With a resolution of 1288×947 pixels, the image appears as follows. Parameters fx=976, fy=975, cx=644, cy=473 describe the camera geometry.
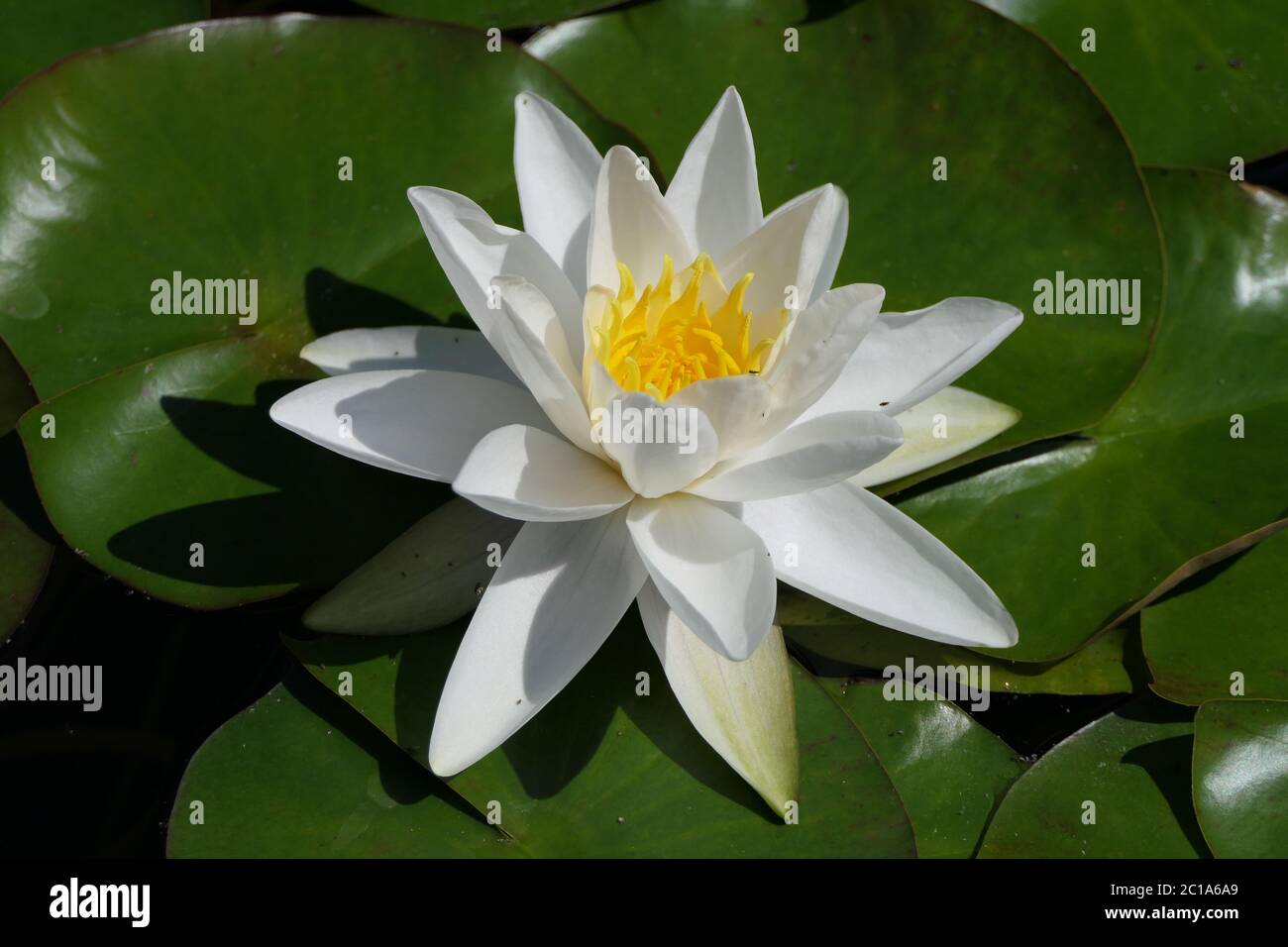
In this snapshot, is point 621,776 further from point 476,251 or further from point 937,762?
point 476,251

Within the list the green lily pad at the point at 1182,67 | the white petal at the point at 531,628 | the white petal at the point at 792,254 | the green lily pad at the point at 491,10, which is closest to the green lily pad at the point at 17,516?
the white petal at the point at 531,628

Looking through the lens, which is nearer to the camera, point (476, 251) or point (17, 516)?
point (476, 251)

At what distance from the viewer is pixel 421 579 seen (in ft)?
7.59

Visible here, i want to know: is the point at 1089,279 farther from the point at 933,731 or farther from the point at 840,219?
the point at 933,731

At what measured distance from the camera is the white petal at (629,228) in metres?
2.04

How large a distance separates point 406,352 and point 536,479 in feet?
1.99

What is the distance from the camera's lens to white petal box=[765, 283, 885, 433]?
1.91 m

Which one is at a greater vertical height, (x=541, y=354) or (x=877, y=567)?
(x=541, y=354)

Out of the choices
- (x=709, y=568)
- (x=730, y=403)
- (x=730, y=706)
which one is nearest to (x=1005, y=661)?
(x=730, y=706)

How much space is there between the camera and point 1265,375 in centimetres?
277

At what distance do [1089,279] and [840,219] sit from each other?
92 cm

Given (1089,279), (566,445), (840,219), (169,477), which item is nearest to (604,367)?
(566,445)

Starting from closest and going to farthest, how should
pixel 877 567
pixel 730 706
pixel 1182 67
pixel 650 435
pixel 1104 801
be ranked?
pixel 650 435, pixel 877 567, pixel 730 706, pixel 1104 801, pixel 1182 67

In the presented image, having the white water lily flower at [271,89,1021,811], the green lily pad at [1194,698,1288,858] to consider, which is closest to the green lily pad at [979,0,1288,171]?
the white water lily flower at [271,89,1021,811]
